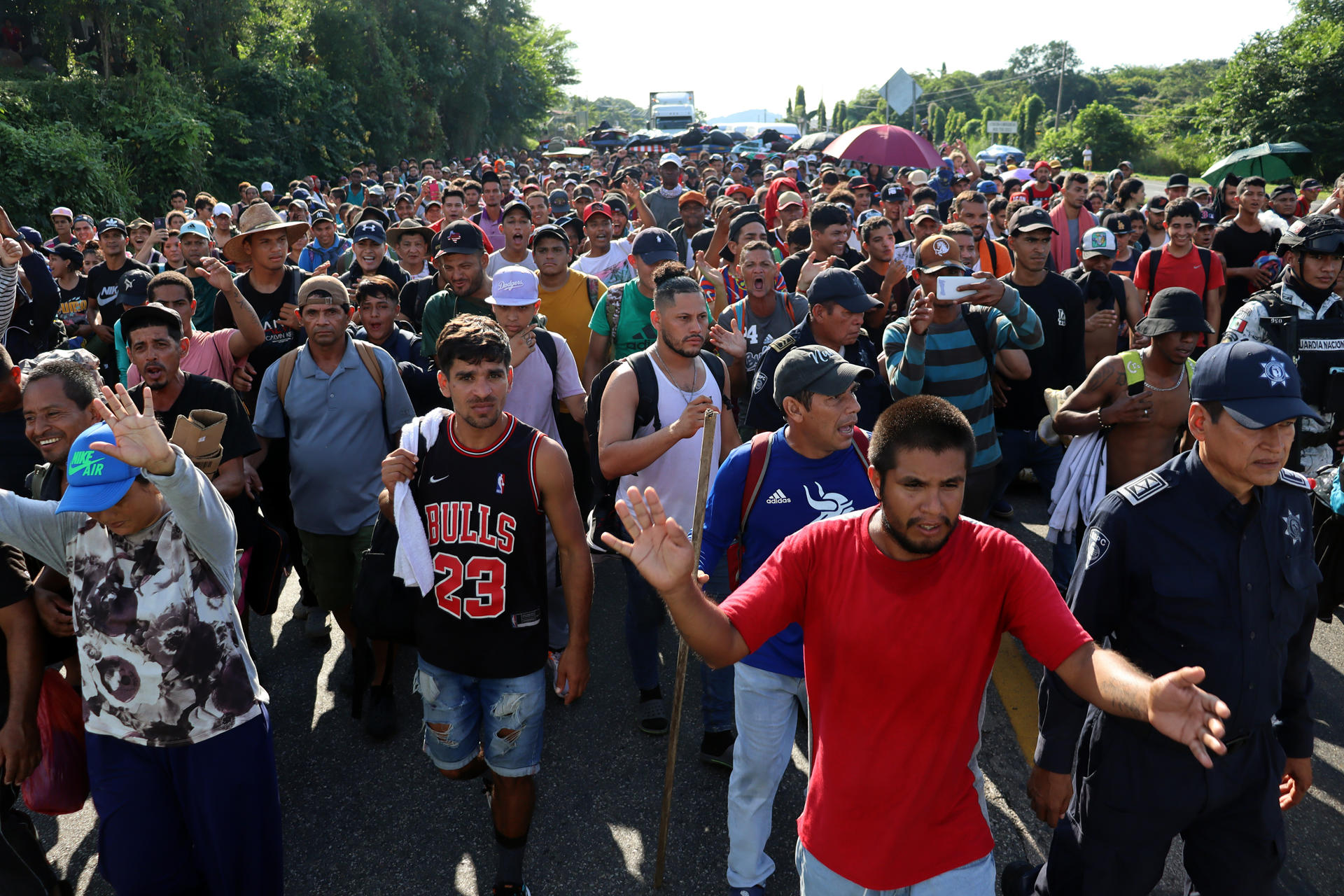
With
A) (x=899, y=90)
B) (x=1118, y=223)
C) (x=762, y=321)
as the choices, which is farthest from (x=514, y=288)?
(x=899, y=90)

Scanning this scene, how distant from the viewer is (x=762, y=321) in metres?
6.26

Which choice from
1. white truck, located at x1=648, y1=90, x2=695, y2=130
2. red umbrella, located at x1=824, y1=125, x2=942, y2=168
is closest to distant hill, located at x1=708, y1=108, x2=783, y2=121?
white truck, located at x1=648, y1=90, x2=695, y2=130

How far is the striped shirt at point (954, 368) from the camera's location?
484 centimetres

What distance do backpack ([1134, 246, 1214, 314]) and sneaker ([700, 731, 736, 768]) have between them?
5.78 m

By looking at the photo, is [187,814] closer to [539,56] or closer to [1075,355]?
[1075,355]

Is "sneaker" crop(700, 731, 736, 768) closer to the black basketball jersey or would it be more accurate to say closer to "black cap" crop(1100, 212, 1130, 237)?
the black basketball jersey

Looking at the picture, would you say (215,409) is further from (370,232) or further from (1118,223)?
(1118,223)

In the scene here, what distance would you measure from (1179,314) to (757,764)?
9.10 ft

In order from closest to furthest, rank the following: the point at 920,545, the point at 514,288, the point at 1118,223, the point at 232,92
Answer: the point at 920,545 < the point at 514,288 < the point at 1118,223 < the point at 232,92

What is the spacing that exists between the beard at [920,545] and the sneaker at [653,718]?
2.50 meters

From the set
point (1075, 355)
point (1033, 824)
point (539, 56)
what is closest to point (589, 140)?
point (539, 56)

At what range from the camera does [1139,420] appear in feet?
14.5

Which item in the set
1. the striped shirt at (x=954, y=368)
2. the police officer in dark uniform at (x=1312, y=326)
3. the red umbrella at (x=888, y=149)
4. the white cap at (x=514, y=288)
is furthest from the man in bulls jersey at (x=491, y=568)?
the red umbrella at (x=888, y=149)

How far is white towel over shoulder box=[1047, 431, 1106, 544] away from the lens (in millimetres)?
4570
